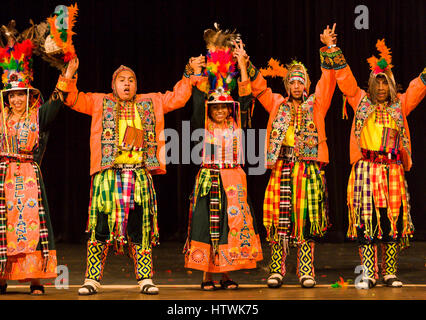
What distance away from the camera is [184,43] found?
7.12 metres

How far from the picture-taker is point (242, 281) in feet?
15.9

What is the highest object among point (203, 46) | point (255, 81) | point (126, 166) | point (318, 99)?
point (203, 46)

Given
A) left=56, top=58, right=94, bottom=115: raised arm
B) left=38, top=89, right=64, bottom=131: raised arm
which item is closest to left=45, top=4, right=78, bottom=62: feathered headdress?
left=56, top=58, right=94, bottom=115: raised arm

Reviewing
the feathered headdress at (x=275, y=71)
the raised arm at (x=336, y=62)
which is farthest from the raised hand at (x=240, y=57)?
the raised arm at (x=336, y=62)

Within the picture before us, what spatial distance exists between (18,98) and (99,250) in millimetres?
1034

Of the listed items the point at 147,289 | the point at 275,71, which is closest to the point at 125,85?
the point at 275,71

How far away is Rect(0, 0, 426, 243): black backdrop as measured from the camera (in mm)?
7090

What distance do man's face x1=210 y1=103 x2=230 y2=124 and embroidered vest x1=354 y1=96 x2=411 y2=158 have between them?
2.74 feet

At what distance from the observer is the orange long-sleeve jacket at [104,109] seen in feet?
14.0

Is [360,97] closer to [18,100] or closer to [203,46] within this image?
[18,100]

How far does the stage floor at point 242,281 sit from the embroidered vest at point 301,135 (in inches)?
32.5

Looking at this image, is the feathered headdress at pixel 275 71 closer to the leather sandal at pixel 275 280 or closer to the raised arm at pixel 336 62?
the raised arm at pixel 336 62

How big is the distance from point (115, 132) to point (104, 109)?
163mm
